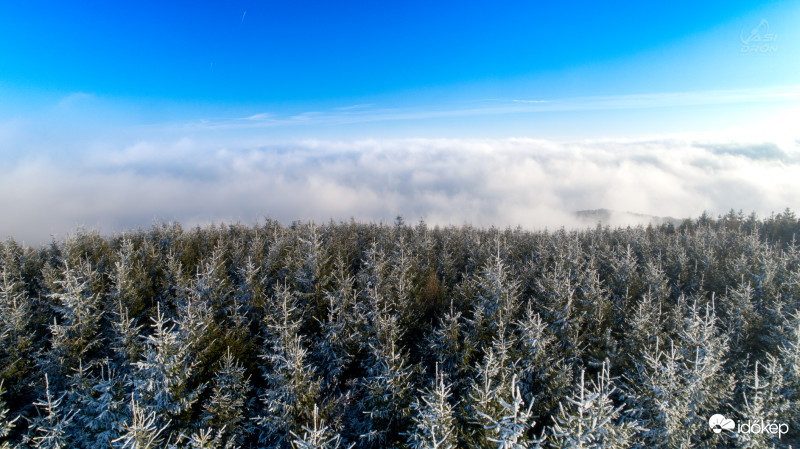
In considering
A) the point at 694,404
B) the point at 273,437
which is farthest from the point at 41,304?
the point at 694,404

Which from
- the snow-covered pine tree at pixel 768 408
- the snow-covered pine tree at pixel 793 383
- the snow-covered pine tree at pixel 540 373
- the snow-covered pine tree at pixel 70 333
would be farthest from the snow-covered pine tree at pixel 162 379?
the snow-covered pine tree at pixel 793 383

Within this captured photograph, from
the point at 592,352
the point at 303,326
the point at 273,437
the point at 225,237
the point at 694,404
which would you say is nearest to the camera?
the point at 694,404

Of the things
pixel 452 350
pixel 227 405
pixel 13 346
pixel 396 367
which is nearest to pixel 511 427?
pixel 396 367

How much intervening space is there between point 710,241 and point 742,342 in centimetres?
4147

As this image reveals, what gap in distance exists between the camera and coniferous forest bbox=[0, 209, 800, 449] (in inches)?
599

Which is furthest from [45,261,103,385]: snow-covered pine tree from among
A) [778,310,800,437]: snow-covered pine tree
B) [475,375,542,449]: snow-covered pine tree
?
[778,310,800,437]: snow-covered pine tree

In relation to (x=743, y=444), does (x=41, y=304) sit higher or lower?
higher

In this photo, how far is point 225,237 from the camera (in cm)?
6394

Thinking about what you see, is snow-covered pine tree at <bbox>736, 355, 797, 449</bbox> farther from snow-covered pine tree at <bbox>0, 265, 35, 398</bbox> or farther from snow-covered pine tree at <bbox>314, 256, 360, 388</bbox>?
snow-covered pine tree at <bbox>0, 265, 35, 398</bbox>

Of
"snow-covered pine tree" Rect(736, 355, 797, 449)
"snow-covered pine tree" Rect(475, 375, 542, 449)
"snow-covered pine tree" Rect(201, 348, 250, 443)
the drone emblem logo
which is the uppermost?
"snow-covered pine tree" Rect(475, 375, 542, 449)

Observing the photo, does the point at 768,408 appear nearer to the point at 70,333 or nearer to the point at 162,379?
the point at 162,379

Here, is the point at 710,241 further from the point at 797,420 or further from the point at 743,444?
the point at 743,444

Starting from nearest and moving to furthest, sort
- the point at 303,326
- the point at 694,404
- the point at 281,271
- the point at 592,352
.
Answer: the point at 694,404
the point at 592,352
the point at 303,326
the point at 281,271

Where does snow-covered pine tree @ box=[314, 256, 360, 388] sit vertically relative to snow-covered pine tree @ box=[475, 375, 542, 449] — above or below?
below
